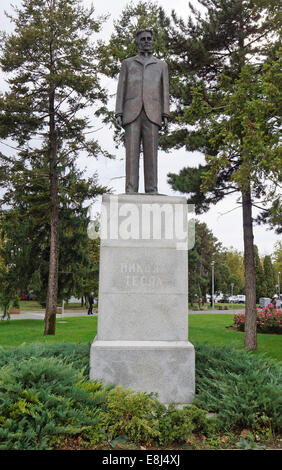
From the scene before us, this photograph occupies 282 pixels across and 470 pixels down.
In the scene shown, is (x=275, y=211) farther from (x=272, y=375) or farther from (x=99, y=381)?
(x=99, y=381)

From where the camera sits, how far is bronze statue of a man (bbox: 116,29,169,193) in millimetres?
6523

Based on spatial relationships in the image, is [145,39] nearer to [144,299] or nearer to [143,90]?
[143,90]

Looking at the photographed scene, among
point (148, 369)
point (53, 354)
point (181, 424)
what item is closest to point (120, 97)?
point (148, 369)

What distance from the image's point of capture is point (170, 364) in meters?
5.57

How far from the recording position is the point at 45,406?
4195 millimetres

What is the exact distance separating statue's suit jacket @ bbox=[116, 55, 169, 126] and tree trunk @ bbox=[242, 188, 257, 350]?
306 inches

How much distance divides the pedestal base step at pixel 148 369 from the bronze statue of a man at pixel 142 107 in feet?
8.71

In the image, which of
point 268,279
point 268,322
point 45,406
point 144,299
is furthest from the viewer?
point 268,279

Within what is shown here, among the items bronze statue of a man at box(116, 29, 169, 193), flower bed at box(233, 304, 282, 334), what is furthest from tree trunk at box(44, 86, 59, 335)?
bronze statue of a man at box(116, 29, 169, 193)

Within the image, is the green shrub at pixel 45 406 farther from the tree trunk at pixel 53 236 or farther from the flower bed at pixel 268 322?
the flower bed at pixel 268 322

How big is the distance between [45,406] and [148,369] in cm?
180

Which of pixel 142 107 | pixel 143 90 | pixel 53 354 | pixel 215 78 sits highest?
pixel 215 78

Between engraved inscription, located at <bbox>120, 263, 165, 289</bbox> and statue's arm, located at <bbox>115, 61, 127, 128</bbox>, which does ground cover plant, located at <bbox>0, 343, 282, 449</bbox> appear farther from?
statue's arm, located at <bbox>115, 61, 127, 128</bbox>

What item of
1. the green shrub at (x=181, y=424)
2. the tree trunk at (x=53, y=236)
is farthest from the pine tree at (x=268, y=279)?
the green shrub at (x=181, y=424)
